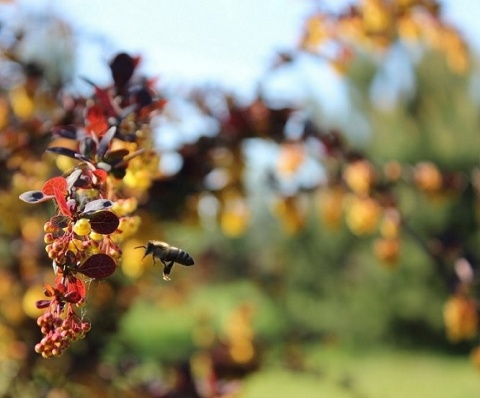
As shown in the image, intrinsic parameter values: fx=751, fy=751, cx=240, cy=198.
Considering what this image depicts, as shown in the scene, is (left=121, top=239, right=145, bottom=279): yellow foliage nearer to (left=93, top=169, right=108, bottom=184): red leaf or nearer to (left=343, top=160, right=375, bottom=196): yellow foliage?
(left=343, top=160, right=375, bottom=196): yellow foliage

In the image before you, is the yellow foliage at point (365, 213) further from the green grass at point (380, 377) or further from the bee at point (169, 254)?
the green grass at point (380, 377)

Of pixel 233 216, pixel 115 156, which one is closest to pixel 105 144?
pixel 115 156

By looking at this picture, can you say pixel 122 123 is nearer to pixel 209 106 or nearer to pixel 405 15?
pixel 209 106

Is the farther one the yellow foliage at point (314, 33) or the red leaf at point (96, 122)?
the yellow foliage at point (314, 33)

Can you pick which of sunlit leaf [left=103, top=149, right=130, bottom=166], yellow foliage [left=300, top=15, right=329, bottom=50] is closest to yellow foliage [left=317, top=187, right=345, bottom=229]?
yellow foliage [left=300, top=15, right=329, bottom=50]

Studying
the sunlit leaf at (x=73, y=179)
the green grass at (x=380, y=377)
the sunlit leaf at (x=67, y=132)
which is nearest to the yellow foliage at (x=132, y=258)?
the sunlit leaf at (x=67, y=132)

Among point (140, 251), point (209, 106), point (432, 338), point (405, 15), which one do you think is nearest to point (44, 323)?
point (140, 251)

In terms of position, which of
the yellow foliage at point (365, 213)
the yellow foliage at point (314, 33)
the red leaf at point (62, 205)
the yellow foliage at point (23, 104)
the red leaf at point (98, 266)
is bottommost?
the yellow foliage at point (365, 213)
